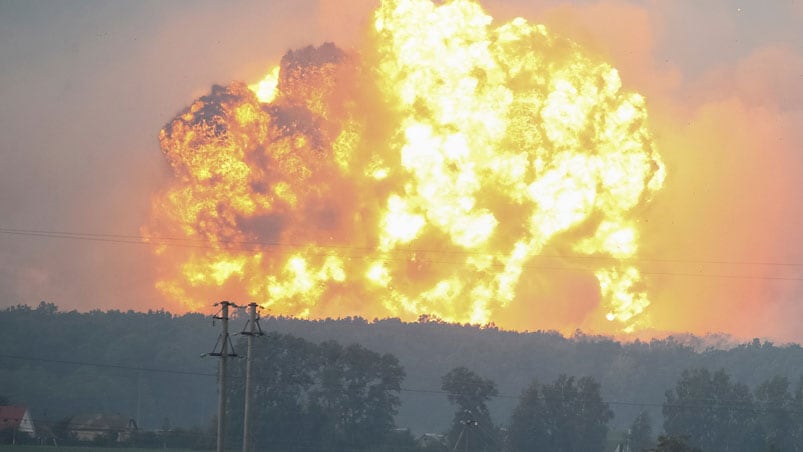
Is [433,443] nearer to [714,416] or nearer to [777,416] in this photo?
[714,416]

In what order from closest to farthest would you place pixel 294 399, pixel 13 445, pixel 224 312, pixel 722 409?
pixel 224 312
pixel 13 445
pixel 294 399
pixel 722 409

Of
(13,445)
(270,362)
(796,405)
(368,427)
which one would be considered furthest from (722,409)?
(13,445)

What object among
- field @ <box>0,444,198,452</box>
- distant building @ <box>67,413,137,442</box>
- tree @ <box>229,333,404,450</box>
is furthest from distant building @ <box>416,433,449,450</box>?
distant building @ <box>67,413,137,442</box>

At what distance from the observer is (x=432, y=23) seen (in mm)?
155000

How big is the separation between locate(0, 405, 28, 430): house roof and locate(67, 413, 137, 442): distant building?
5.71 metres

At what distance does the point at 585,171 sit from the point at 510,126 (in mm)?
9405

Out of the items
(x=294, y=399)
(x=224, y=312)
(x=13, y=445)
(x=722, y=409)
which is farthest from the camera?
(x=722, y=409)

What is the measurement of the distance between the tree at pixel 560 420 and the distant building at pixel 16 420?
57.4 m

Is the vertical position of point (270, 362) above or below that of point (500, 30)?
below

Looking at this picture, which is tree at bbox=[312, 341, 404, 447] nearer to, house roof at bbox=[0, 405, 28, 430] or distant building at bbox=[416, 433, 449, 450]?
distant building at bbox=[416, 433, 449, 450]

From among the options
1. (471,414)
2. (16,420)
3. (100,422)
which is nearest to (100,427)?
(100,422)

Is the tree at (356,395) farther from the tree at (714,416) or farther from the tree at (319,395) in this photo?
the tree at (714,416)

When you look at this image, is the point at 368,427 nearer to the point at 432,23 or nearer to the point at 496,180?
the point at 496,180

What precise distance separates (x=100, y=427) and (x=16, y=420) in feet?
44.9
